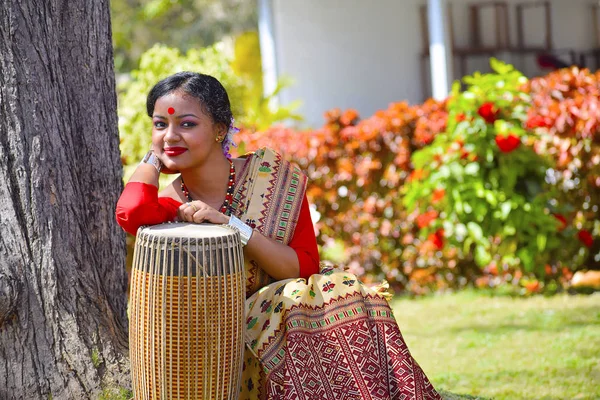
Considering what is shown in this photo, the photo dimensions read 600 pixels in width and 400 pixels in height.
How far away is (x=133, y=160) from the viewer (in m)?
7.59

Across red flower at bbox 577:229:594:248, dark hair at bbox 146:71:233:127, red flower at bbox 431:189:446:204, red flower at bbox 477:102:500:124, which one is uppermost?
dark hair at bbox 146:71:233:127

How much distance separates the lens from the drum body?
290 centimetres

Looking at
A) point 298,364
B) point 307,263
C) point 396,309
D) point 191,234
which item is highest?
point 191,234

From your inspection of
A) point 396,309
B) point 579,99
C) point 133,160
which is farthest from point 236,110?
point 579,99

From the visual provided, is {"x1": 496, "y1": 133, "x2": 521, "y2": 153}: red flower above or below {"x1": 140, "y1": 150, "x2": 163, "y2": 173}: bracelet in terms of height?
below

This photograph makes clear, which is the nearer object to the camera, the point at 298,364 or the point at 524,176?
the point at 298,364

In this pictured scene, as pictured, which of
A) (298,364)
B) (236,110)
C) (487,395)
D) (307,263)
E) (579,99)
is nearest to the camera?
(298,364)

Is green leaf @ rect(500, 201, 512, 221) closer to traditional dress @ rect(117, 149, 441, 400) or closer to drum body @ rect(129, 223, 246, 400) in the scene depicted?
traditional dress @ rect(117, 149, 441, 400)

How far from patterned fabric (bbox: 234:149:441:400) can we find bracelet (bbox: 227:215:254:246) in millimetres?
207

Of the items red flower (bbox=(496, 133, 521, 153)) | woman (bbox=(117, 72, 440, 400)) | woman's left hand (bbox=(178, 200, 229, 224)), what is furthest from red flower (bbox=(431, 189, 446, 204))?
woman's left hand (bbox=(178, 200, 229, 224))

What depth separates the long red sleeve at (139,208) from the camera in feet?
10.2

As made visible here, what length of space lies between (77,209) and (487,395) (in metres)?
2.27

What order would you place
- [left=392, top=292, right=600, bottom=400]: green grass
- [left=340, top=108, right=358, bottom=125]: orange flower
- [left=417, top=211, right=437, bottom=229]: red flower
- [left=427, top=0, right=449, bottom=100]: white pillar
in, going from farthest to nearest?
[left=427, top=0, right=449, bottom=100]: white pillar → [left=340, top=108, right=358, bottom=125]: orange flower → [left=417, top=211, right=437, bottom=229]: red flower → [left=392, top=292, right=600, bottom=400]: green grass

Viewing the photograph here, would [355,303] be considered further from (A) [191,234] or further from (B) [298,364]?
(A) [191,234]
